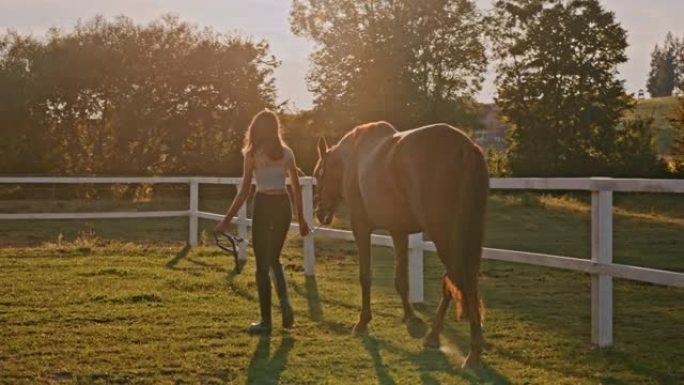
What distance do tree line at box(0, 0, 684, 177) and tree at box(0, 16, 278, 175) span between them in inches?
2.4

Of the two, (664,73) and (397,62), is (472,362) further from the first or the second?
(664,73)

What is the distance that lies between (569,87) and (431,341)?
38.2 meters

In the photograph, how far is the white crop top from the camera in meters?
7.18

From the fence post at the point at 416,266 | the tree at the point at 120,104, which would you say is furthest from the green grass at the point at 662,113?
the fence post at the point at 416,266

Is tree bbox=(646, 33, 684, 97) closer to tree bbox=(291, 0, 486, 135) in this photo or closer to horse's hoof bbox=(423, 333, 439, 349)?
tree bbox=(291, 0, 486, 135)

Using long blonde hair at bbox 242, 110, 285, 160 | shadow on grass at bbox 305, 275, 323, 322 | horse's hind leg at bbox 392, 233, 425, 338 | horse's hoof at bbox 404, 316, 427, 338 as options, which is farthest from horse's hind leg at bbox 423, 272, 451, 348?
long blonde hair at bbox 242, 110, 285, 160

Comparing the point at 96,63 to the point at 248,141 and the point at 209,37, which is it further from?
the point at 248,141

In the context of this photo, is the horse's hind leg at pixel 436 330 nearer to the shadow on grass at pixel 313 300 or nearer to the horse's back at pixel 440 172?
the horse's back at pixel 440 172

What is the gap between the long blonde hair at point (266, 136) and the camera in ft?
23.4

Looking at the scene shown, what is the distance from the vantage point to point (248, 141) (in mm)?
7363

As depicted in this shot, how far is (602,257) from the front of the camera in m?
6.30

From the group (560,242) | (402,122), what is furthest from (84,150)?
(560,242)

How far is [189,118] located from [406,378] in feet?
117

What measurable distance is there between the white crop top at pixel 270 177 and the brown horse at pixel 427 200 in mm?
663
